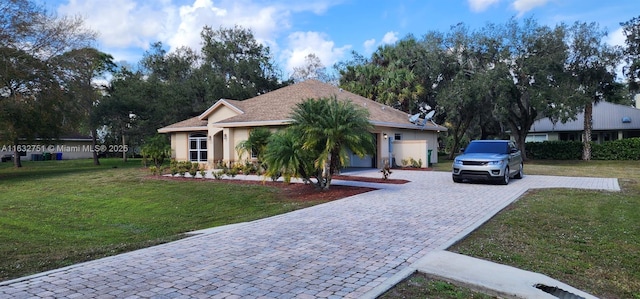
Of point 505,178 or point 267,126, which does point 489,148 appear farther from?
point 267,126

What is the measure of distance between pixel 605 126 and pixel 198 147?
120 ft

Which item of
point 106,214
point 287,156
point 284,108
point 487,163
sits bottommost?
point 106,214

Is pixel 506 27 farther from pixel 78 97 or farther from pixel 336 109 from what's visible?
pixel 78 97

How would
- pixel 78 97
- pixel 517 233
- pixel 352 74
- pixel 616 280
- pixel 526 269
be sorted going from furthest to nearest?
pixel 352 74
pixel 78 97
pixel 517 233
pixel 526 269
pixel 616 280

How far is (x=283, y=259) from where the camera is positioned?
18.2 feet

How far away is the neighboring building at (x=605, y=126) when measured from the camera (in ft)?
118

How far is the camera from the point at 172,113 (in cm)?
3253

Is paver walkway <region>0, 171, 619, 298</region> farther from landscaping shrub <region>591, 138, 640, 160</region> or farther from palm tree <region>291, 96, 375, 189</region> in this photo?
landscaping shrub <region>591, 138, 640, 160</region>

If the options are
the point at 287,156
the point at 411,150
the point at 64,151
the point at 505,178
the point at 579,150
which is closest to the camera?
the point at 287,156

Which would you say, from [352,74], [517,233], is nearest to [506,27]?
[352,74]

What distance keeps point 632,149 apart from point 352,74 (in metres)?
22.6

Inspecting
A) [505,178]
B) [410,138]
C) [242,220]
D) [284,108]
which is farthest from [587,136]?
[242,220]

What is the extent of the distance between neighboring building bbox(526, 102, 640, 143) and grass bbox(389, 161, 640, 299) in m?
29.4

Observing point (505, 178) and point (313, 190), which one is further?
point (505, 178)
